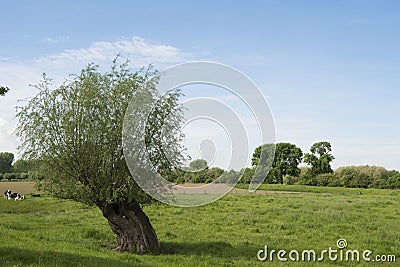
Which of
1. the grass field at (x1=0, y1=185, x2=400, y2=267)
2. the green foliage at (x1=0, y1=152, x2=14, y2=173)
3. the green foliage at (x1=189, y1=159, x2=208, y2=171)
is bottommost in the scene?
the grass field at (x1=0, y1=185, x2=400, y2=267)

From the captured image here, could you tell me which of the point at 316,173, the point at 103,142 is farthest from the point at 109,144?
the point at 316,173

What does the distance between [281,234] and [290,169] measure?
73.7 meters

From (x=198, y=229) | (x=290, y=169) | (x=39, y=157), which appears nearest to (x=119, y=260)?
(x=39, y=157)

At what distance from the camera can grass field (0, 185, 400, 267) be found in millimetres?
16672

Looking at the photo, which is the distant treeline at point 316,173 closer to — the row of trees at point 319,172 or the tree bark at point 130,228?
the row of trees at point 319,172

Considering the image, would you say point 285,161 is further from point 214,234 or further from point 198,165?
point 198,165

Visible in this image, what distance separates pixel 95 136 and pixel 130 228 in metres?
4.19

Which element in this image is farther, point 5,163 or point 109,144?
point 5,163

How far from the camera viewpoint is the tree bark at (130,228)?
19281 millimetres

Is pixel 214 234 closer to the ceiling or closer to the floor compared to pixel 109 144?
closer to the floor

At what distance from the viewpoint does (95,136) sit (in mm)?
18562

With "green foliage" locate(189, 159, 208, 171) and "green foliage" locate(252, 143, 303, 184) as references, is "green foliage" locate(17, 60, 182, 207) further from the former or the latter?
"green foliage" locate(252, 143, 303, 184)

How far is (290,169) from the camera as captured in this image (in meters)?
97.9

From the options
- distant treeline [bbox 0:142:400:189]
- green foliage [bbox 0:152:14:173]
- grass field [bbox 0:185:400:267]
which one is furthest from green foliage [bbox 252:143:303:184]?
green foliage [bbox 0:152:14:173]
